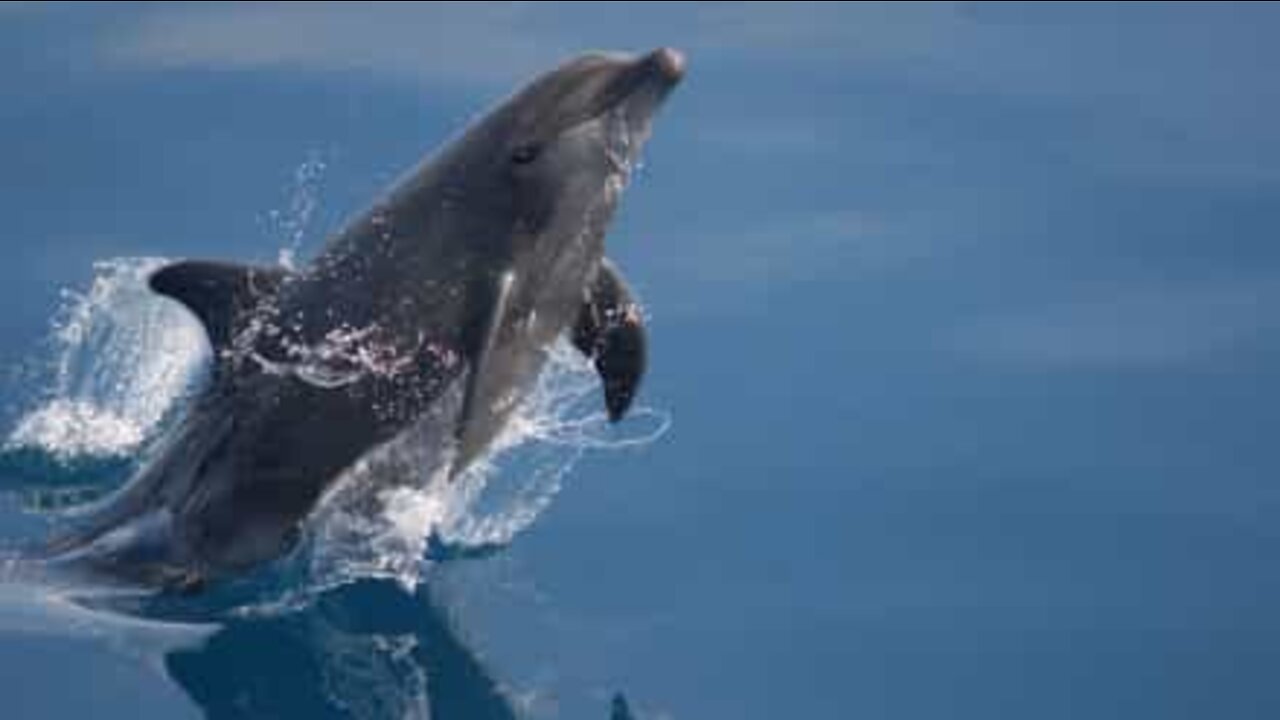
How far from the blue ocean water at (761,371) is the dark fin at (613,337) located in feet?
0.73

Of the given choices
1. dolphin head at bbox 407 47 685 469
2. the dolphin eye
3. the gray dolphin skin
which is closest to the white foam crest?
the gray dolphin skin

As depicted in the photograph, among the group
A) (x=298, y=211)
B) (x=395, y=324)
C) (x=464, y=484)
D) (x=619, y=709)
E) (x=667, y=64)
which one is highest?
(x=667, y=64)

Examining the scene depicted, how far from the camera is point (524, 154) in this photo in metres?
9.50

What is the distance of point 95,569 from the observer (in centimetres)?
880

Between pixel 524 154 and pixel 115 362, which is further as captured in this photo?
pixel 115 362

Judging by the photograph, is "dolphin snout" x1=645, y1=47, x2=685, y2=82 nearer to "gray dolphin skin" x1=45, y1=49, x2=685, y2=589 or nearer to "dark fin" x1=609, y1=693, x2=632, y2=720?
"gray dolphin skin" x1=45, y1=49, x2=685, y2=589

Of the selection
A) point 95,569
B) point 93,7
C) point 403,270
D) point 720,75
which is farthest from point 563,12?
point 95,569

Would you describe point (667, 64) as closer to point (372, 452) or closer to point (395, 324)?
point (395, 324)

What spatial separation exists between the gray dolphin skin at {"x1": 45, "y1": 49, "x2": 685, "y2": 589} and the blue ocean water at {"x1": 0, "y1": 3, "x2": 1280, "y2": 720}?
0.28 m

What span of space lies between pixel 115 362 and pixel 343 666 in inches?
131

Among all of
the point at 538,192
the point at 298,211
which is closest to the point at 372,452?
the point at 538,192

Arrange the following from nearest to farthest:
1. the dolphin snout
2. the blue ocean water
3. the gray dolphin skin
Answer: the blue ocean water
the gray dolphin skin
the dolphin snout

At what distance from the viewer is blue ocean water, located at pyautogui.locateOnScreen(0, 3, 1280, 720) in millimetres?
8523

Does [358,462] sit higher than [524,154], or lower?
lower
